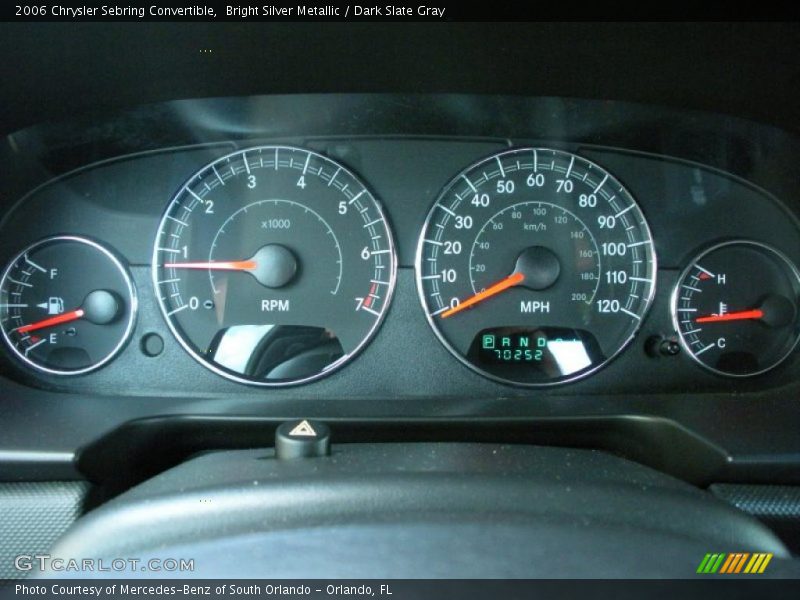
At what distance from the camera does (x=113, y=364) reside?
3232 mm

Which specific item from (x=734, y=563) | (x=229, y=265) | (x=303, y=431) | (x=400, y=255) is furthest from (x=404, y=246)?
(x=734, y=563)

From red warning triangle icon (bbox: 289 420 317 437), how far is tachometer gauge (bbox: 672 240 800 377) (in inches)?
62.9

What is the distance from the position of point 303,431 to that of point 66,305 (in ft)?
4.58

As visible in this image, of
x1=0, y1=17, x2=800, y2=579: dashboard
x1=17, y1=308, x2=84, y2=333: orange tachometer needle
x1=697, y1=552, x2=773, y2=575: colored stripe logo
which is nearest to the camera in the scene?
x1=697, y1=552, x2=773, y2=575: colored stripe logo

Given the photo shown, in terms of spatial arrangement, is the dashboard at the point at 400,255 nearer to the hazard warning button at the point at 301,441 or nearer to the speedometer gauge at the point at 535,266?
the speedometer gauge at the point at 535,266

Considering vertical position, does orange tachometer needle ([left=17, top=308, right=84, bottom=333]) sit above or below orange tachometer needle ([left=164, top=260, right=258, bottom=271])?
below

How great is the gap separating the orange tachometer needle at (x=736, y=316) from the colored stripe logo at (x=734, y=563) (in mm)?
1474

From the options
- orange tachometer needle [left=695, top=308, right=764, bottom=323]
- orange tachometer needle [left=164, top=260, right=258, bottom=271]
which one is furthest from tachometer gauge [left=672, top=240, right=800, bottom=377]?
orange tachometer needle [left=164, top=260, right=258, bottom=271]

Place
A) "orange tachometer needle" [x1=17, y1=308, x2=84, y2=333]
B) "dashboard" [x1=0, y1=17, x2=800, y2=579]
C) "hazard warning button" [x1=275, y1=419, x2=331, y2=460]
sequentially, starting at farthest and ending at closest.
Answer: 1. "orange tachometer needle" [x1=17, y1=308, x2=84, y2=333]
2. "dashboard" [x1=0, y1=17, x2=800, y2=579]
3. "hazard warning button" [x1=275, y1=419, x2=331, y2=460]

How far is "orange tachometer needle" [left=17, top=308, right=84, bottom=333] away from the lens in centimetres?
321

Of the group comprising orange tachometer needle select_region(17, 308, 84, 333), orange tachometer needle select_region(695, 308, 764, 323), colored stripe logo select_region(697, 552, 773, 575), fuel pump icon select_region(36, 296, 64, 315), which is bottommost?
colored stripe logo select_region(697, 552, 773, 575)

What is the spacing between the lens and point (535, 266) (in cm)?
323

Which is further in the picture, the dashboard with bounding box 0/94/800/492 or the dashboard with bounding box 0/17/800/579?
the dashboard with bounding box 0/94/800/492

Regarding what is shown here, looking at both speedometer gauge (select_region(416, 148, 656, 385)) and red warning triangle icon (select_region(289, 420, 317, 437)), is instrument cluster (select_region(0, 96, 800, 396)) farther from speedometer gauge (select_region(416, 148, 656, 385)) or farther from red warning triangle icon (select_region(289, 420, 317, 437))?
red warning triangle icon (select_region(289, 420, 317, 437))
